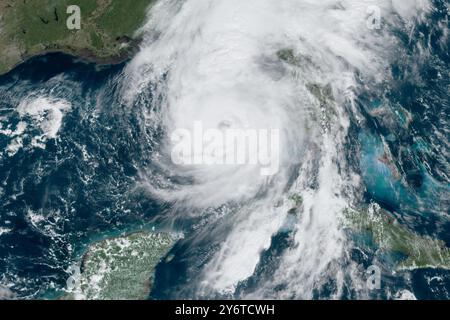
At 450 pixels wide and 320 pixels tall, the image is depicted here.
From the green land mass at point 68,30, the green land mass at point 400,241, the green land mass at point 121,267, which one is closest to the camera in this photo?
the green land mass at point 121,267

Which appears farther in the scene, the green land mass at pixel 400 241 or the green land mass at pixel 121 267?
the green land mass at pixel 400 241

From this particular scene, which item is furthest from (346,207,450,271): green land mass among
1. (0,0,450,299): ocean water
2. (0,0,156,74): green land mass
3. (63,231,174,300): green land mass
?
(0,0,156,74): green land mass

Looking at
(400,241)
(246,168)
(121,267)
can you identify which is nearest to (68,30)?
(246,168)

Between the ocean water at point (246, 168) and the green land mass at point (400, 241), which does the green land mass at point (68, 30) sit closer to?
the ocean water at point (246, 168)

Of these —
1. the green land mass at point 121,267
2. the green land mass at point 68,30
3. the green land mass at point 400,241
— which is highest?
the green land mass at point 68,30

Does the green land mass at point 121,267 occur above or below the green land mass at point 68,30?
below

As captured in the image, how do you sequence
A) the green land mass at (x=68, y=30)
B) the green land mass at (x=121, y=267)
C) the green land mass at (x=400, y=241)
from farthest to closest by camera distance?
the green land mass at (x=68, y=30) → the green land mass at (x=400, y=241) → the green land mass at (x=121, y=267)

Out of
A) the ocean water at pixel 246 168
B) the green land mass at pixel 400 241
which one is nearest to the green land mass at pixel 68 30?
the ocean water at pixel 246 168
